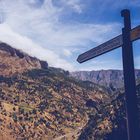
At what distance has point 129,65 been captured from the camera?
3072 cm

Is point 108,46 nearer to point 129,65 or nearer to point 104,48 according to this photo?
point 104,48

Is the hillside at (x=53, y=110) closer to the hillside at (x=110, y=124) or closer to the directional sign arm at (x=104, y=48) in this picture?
the hillside at (x=110, y=124)

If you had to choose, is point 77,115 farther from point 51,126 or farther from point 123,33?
point 123,33

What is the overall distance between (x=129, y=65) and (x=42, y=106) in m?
120

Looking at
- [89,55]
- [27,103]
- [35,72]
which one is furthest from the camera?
[35,72]

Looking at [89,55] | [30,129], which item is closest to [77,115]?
[30,129]

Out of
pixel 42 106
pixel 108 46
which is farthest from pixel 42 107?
pixel 108 46

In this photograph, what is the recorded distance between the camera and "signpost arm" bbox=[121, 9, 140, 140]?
98.5 feet

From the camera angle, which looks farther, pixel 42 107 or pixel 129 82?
pixel 42 107

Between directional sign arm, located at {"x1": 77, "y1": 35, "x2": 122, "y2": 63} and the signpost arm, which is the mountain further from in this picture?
the signpost arm

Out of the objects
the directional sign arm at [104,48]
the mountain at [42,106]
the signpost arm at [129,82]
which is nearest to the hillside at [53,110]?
the mountain at [42,106]

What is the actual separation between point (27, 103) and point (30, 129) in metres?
21.3

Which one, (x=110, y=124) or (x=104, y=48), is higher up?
(x=104, y=48)

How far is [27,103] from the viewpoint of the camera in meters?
151
